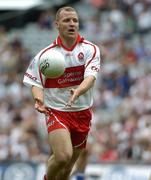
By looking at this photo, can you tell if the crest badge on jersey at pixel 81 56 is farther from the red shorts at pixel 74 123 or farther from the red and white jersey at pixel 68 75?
the red shorts at pixel 74 123

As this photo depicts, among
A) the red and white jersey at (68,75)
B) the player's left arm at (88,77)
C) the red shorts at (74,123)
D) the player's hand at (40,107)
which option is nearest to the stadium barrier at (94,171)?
the red shorts at (74,123)

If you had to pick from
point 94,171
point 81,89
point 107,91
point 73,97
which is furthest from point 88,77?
point 107,91

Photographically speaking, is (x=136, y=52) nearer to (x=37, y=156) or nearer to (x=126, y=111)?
(x=126, y=111)

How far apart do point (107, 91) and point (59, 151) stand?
901 cm

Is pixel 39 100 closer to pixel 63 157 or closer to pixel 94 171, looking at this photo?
pixel 63 157

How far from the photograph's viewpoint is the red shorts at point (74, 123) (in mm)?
13055

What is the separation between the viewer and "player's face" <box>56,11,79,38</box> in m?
13.1

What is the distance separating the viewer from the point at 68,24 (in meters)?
13.1

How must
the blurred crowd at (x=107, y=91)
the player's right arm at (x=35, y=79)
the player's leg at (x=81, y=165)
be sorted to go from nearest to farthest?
the player's right arm at (x=35, y=79) < the player's leg at (x=81, y=165) < the blurred crowd at (x=107, y=91)

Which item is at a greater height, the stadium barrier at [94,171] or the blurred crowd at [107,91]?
Answer: the blurred crowd at [107,91]

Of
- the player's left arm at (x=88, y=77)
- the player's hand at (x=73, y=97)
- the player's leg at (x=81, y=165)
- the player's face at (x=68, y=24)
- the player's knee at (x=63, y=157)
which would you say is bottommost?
the player's leg at (x=81, y=165)

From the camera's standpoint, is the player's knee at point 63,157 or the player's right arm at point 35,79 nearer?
the player's knee at point 63,157

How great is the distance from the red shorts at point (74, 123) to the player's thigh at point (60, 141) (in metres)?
0.09

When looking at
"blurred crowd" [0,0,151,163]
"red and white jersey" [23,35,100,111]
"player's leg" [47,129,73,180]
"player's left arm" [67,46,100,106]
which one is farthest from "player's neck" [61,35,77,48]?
"blurred crowd" [0,0,151,163]
